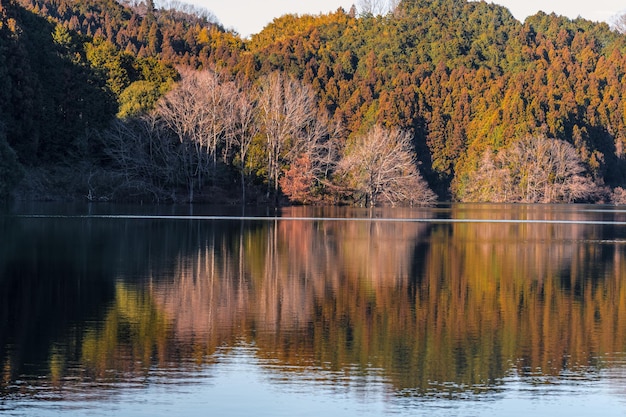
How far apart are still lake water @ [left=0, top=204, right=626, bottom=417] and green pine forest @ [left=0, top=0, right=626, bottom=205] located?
2512 centimetres

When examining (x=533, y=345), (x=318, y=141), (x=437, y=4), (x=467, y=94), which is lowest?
(x=533, y=345)

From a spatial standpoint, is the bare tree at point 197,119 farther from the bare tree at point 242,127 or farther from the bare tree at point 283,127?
the bare tree at point 283,127

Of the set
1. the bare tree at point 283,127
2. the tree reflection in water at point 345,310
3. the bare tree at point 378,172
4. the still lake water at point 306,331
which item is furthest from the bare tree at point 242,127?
the still lake water at point 306,331

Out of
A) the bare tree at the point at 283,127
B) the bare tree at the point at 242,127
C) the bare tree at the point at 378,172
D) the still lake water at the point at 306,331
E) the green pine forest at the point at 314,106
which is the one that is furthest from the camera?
the bare tree at the point at 283,127

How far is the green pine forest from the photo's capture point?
58.7 m

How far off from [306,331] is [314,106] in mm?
61197

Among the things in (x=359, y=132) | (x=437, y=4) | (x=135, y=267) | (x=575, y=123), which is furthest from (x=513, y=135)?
(x=135, y=267)

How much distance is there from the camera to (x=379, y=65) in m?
99.1

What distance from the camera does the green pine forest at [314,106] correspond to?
192ft

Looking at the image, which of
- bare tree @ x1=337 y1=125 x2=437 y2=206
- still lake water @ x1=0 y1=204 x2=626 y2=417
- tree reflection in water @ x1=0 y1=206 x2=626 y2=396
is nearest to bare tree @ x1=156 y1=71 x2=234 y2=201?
bare tree @ x1=337 y1=125 x2=437 y2=206

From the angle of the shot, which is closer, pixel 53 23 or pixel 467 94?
pixel 53 23

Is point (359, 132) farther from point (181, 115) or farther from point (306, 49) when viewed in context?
point (181, 115)

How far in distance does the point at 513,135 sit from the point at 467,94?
996cm

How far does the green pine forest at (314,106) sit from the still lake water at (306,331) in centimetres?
2512
